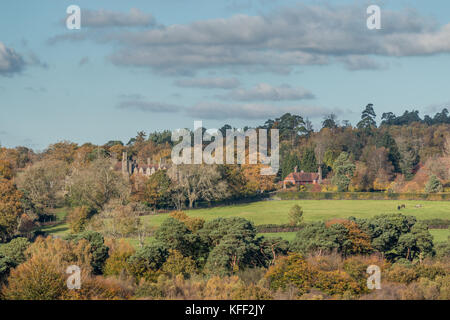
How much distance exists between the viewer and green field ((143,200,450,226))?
216ft

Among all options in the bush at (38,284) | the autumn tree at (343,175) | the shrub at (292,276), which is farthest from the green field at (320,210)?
the bush at (38,284)

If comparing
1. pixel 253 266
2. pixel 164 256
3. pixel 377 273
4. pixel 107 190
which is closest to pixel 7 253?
pixel 164 256

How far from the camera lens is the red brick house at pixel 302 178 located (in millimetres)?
95125

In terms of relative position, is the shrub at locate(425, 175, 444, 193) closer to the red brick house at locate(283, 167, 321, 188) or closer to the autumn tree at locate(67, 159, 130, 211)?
the red brick house at locate(283, 167, 321, 188)

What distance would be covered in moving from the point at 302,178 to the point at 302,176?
694 mm

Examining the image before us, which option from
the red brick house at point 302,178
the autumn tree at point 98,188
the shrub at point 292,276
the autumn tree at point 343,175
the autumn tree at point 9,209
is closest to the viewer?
the shrub at point 292,276

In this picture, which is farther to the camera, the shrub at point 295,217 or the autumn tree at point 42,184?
the autumn tree at point 42,184

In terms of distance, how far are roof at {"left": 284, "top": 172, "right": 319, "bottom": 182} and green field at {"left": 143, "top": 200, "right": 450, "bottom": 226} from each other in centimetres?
1365

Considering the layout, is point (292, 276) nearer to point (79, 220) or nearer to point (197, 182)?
point (79, 220)

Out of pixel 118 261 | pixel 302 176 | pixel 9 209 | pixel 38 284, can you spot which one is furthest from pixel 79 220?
pixel 302 176

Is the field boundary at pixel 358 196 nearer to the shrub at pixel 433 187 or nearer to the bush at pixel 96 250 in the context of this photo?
the shrub at pixel 433 187

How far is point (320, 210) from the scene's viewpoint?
72.6 m
